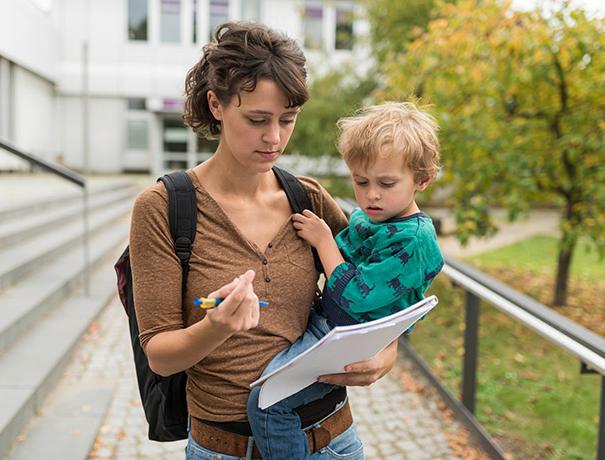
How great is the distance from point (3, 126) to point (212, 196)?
18.3 m

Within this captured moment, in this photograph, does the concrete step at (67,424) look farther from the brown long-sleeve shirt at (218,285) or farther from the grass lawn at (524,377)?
the grass lawn at (524,377)

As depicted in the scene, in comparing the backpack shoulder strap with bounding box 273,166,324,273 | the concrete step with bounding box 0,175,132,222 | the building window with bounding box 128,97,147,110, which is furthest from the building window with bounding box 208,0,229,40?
the backpack shoulder strap with bounding box 273,166,324,273

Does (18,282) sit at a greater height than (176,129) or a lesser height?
lesser

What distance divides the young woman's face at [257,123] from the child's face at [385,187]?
25cm

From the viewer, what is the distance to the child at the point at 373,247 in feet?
4.95

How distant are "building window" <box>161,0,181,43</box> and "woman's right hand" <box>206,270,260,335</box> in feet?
79.1

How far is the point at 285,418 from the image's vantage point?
151cm

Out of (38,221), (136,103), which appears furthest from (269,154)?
(136,103)

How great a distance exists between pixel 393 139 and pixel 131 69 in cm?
2410

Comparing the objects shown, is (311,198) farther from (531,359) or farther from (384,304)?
(531,359)

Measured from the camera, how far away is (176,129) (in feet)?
81.4

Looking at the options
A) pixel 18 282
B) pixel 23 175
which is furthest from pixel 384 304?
pixel 23 175

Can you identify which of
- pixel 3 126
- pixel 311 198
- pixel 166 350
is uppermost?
pixel 3 126

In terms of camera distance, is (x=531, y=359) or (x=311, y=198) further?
(x=531, y=359)
